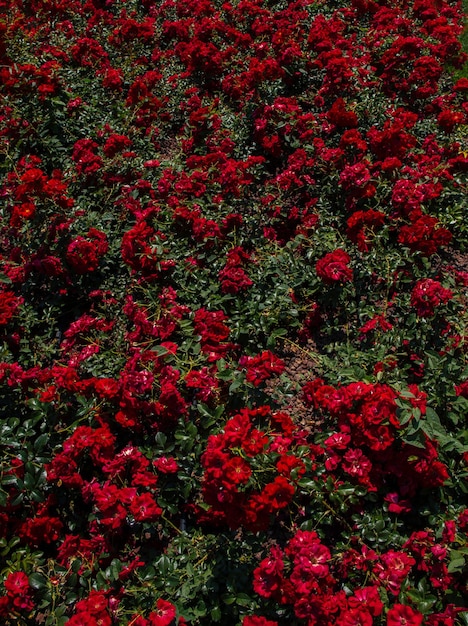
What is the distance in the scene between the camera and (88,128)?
438 centimetres

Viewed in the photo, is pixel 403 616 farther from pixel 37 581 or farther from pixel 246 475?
pixel 37 581

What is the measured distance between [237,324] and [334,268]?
0.62 metres

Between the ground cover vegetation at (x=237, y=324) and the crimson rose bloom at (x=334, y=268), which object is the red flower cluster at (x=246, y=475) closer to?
the ground cover vegetation at (x=237, y=324)

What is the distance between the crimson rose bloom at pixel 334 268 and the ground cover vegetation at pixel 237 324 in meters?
0.01

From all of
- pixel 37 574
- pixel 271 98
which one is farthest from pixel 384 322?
pixel 271 98

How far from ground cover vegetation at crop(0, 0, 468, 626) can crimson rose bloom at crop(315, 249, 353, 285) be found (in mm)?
13

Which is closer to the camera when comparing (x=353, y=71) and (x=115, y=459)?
(x=115, y=459)

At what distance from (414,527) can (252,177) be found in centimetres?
263

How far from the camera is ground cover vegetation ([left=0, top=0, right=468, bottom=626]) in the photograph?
7.13 ft

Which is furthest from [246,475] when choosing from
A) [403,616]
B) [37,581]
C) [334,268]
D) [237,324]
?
[334,268]

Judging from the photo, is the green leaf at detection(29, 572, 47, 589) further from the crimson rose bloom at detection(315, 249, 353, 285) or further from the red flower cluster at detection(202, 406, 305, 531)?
the crimson rose bloom at detection(315, 249, 353, 285)

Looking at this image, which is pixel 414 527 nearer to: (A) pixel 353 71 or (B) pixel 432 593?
(B) pixel 432 593

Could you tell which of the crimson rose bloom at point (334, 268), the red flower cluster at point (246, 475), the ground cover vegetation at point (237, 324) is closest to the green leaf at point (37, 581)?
the ground cover vegetation at point (237, 324)

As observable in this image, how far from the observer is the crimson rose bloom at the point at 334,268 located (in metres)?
2.90
